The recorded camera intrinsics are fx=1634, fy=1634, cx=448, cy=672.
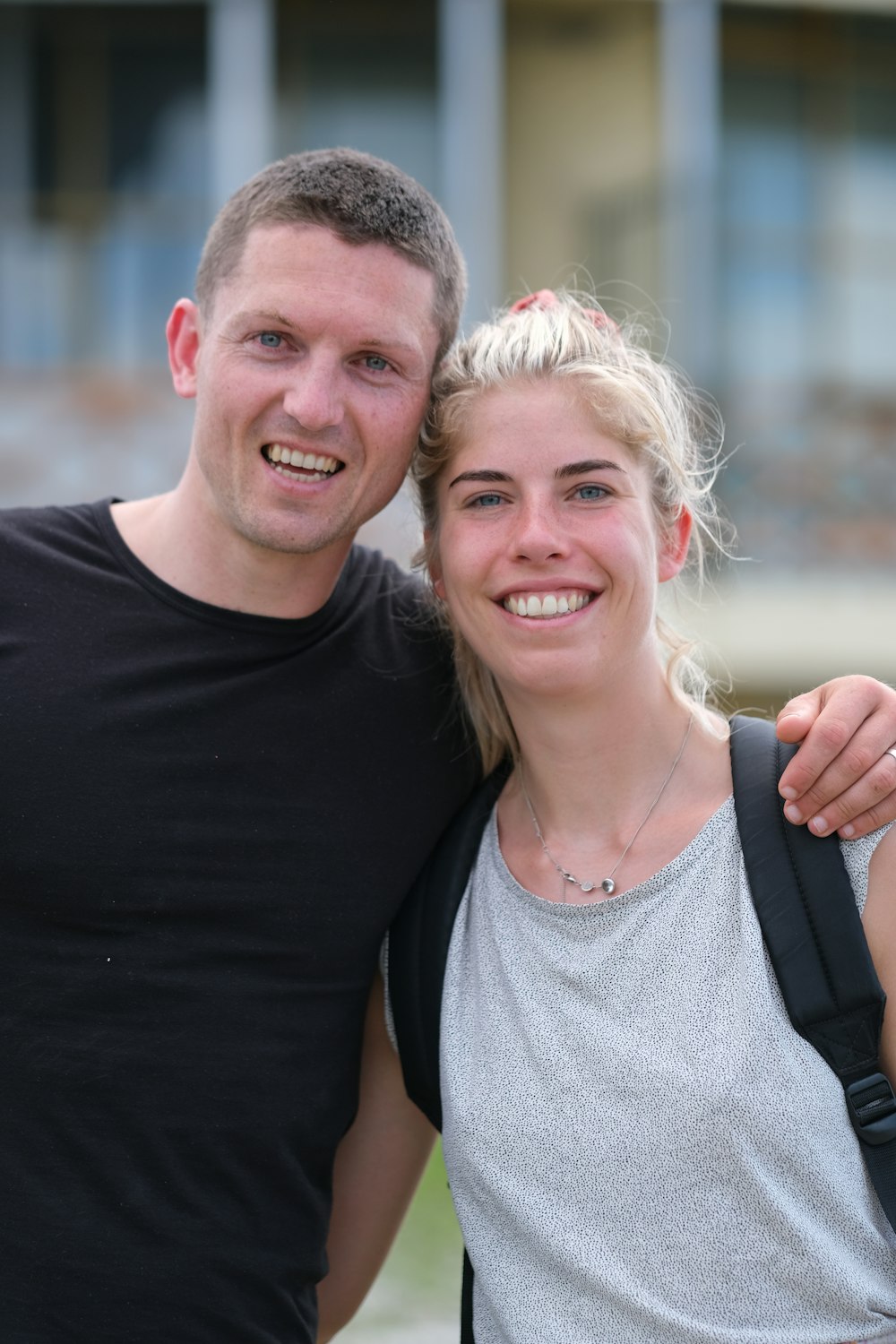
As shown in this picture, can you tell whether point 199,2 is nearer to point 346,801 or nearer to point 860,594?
point 860,594

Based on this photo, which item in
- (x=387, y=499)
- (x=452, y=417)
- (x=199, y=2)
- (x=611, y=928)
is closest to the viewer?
(x=611, y=928)

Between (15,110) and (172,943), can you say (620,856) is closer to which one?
(172,943)

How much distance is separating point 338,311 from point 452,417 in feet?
0.92

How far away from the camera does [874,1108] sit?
2275 millimetres

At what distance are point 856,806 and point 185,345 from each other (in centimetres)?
153

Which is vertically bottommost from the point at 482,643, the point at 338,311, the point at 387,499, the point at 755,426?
the point at 755,426

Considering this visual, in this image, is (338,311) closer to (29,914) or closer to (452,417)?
(452,417)

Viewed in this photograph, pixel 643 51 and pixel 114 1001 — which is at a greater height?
pixel 643 51

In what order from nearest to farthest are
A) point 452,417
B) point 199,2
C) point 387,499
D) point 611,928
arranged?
point 611,928 < point 452,417 < point 387,499 < point 199,2

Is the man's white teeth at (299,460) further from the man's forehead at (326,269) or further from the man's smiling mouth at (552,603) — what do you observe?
the man's smiling mouth at (552,603)

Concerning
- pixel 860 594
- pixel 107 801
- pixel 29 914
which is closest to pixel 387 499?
pixel 107 801

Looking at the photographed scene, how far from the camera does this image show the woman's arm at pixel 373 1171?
2.86 meters

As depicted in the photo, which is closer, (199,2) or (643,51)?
(199,2)

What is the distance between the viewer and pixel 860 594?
30.3 feet
